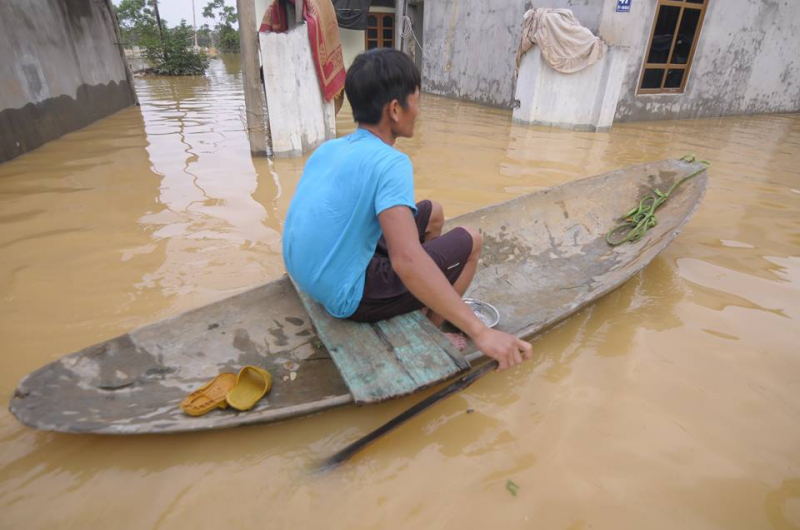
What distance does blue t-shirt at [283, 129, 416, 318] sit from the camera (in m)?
1.52

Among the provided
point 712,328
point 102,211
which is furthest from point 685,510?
point 102,211

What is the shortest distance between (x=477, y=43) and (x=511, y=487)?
11.3 m

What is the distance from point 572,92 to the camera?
26.1 feet

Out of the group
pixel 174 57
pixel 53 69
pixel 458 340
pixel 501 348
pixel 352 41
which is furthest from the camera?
pixel 174 57

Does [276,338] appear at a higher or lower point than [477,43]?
lower

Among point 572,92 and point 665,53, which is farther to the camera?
point 665,53

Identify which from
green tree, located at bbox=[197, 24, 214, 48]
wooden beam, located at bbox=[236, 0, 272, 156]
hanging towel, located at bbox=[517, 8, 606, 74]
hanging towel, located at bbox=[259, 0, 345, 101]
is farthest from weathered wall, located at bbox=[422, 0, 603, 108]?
green tree, located at bbox=[197, 24, 214, 48]

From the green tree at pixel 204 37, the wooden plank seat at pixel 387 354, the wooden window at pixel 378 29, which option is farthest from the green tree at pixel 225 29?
the wooden plank seat at pixel 387 354

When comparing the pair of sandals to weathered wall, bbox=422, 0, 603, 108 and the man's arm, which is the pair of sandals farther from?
weathered wall, bbox=422, 0, 603, 108

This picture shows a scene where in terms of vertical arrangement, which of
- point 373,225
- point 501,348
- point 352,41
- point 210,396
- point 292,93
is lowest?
point 210,396

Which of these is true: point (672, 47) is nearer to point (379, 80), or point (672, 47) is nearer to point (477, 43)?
point (477, 43)

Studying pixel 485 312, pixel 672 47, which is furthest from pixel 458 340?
pixel 672 47

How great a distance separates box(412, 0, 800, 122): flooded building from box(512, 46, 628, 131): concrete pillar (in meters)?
0.04

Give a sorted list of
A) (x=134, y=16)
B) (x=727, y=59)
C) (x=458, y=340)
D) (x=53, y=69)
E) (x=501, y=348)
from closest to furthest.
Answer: (x=501, y=348), (x=458, y=340), (x=53, y=69), (x=727, y=59), (x=134, y=16)
